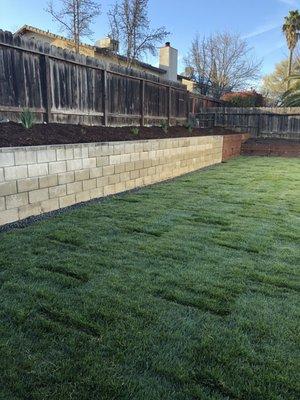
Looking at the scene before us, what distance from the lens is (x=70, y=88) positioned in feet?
21.2

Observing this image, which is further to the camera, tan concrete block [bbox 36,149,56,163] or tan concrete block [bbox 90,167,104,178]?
tan concrete block [bbox 90,167,104,178]

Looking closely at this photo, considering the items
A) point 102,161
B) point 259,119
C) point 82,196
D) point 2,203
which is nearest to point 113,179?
point 102,161

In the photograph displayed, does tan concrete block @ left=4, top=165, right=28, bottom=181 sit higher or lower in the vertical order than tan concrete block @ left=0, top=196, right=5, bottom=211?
higher

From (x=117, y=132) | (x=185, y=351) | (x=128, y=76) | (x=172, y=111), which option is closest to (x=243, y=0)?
(x=172, y=111)

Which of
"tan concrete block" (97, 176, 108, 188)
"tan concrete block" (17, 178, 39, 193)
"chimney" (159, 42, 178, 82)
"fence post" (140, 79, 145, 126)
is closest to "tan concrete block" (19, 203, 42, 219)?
"tan concrete block" (17, 178, 39, 193)

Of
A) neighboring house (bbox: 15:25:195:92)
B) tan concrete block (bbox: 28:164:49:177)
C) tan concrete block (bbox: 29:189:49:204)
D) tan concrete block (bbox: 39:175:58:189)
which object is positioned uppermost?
neighboring house (bbox: 15:25:195:92)

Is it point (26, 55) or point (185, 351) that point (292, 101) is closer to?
point (26, 55)

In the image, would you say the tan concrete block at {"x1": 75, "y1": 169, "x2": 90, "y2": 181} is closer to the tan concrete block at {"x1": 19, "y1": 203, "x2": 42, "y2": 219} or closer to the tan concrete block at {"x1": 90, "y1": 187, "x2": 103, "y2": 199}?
the tan concrete block at {"x1": 90, "y1": 187, "x2": 103, "y2": 199}

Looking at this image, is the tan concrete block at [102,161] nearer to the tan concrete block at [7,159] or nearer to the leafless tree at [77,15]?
the tan concrete block at [7,159]

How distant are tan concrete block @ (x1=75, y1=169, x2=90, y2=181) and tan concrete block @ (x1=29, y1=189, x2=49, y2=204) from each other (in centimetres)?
66

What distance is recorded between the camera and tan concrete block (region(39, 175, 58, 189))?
4547 millimetres

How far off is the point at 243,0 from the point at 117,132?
57.7ft

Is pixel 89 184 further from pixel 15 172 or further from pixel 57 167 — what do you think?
pixel 15 172

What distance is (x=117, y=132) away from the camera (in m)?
7.31
